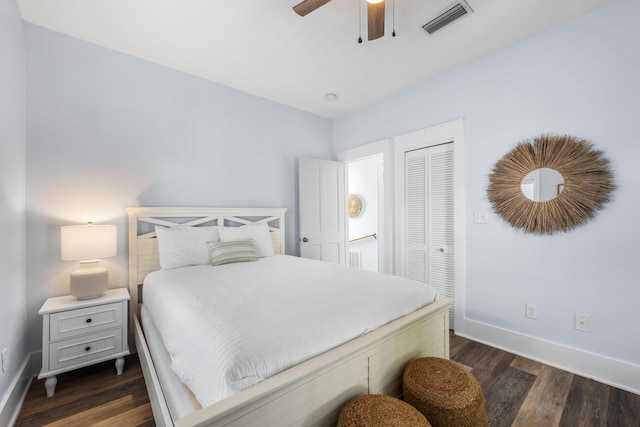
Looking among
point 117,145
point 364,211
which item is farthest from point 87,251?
point 364,211

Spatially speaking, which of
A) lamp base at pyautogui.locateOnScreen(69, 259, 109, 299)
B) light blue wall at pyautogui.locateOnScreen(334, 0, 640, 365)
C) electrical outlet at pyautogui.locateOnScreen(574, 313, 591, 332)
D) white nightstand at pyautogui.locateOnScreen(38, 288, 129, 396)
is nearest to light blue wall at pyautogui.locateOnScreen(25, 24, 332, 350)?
lamp base at pyautogui.locateOnScreen(69, 259, 109, 299)

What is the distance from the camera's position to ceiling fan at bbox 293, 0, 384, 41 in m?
1.62

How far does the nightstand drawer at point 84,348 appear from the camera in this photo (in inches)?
74.6

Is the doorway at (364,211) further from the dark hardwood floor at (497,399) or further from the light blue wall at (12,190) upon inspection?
the light blue wall at (12,190)

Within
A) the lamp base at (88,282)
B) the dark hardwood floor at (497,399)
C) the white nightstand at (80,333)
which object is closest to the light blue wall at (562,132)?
the dark hardwood floor at (497,399)

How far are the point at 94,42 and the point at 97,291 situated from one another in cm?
214

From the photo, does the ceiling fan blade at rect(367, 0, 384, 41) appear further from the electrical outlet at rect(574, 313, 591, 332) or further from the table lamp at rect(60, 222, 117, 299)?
the electrical outlet at rect(574, 313, 591, 332)

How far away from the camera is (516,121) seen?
95.6 inches

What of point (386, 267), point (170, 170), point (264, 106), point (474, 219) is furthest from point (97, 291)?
point (474, 219)

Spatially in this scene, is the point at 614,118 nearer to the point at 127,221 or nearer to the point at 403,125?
the point at 403,125

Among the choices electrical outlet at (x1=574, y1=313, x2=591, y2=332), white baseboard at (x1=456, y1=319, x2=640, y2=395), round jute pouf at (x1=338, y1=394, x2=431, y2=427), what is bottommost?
white baseboard at (x1=456, y1=319, x2=640, y2=395)

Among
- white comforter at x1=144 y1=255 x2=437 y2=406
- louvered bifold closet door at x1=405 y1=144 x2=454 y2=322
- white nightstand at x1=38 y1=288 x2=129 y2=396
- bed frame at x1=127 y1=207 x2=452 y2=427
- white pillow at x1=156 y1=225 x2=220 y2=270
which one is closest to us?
bed frame at x1=127 y1=207 x2=452 y2=427

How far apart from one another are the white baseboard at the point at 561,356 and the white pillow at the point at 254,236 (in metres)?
2.18

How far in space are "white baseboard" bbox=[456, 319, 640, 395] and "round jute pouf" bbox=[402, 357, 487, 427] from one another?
141cm
